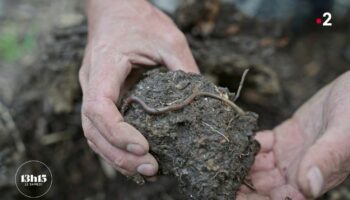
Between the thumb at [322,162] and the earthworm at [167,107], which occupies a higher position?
the thumb at [322,162]

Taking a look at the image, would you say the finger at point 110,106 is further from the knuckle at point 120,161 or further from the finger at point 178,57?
the finger at point 178,57

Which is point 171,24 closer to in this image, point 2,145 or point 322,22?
point 2,145

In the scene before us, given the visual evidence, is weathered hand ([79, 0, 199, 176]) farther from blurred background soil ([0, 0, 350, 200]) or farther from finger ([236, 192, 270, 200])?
blurred background soil ([0, 0, 350, 200])

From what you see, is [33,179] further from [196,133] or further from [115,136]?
[196,133]

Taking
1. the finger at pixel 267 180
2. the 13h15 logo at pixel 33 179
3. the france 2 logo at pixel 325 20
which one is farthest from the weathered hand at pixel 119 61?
the france 2 logo at pixel 325 20

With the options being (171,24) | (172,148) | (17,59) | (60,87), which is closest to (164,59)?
(171,24)

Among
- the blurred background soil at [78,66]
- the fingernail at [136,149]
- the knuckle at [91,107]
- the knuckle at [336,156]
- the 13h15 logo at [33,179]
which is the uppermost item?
the knuckle at [336,156]
